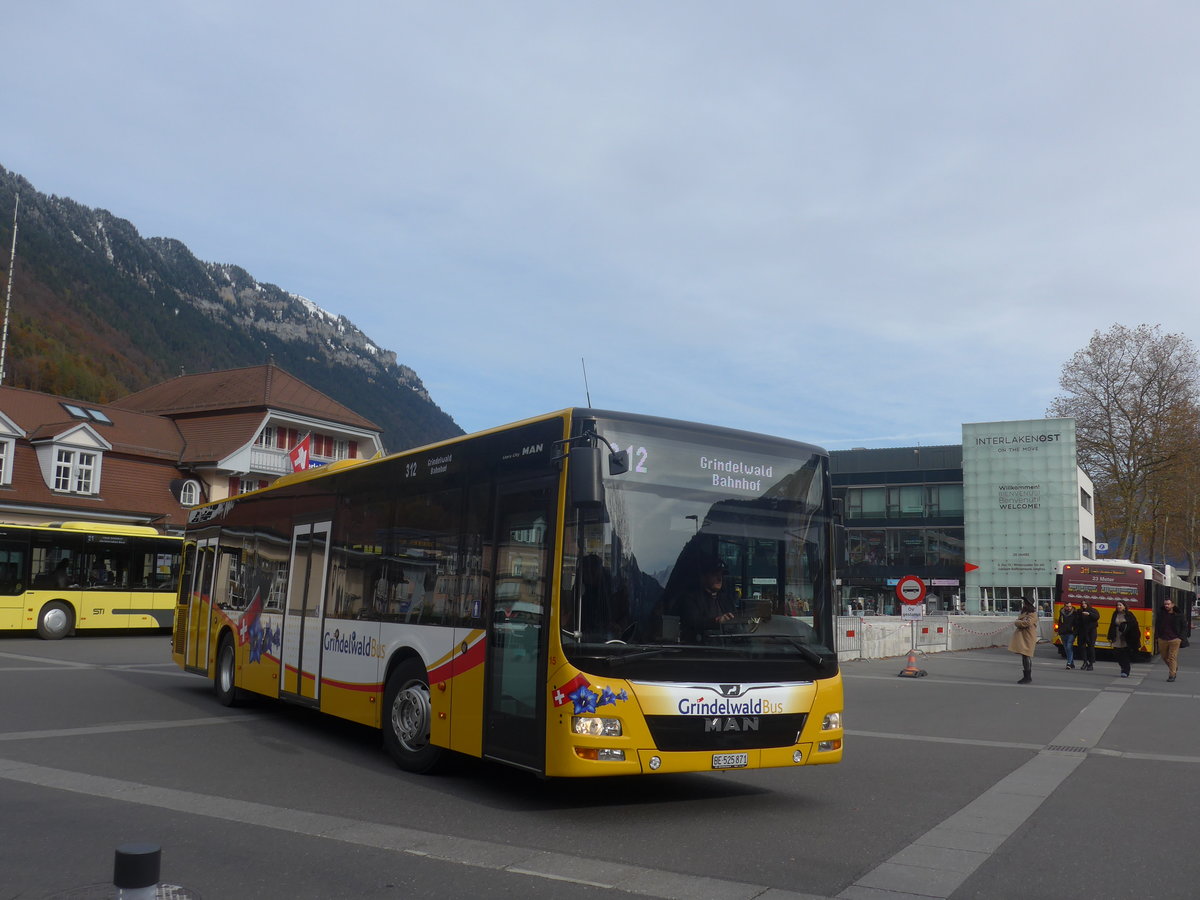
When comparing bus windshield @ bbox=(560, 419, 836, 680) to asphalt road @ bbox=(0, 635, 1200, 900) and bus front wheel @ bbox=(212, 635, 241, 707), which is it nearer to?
asphalt road @ bbox=(0, 635, 1200, 900)

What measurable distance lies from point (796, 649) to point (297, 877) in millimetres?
3891

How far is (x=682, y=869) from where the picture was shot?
240 inches

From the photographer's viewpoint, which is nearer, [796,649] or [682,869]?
[682,869]

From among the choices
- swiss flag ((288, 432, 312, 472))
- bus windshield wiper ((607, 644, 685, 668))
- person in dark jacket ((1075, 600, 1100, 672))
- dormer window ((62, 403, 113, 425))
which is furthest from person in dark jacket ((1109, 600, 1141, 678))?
dormer window ((62, 403, 113, 425))

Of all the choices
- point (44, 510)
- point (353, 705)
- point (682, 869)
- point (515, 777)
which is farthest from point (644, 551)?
point (44, 510)

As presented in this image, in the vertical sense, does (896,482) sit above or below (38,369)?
below

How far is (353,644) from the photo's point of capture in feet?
33.9

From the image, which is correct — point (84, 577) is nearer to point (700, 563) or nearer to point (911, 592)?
point (911, 592)

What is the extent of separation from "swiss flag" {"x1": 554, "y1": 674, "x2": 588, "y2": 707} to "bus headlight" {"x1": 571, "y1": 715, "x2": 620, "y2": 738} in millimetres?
146

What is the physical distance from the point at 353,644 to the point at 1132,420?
59.2 metres

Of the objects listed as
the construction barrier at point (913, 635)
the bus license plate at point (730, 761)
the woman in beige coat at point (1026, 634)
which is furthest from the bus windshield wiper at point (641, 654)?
the woman in beige coat at point (1026, 634)

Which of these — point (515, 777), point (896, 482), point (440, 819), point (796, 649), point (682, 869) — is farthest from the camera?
point (896, 482)

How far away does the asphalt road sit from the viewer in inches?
228

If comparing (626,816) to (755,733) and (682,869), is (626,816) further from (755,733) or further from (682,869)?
(682,869)
